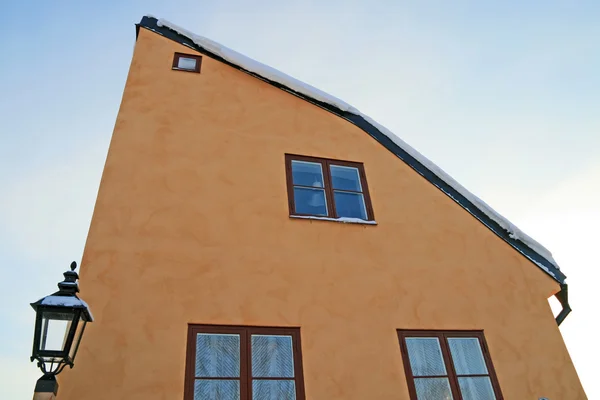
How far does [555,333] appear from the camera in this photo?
6281 mm

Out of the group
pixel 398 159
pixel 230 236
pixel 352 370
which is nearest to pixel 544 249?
pixel 398 159

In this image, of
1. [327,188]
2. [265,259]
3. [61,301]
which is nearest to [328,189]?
[327,188]

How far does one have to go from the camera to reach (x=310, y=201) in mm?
6461

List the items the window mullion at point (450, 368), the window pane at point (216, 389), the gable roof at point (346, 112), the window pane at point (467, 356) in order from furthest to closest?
the gable roof at point (346, 112) → the window pane at point (467, 356) → the window mullion at point (450, 368) → the window pane at point (216, 389)

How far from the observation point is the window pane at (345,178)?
22.4 ft

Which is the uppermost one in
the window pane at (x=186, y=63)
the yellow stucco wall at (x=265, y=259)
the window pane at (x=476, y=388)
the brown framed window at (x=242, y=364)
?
the window pane at (x=186, y=63)

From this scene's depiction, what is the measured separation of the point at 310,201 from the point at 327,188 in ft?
1.12

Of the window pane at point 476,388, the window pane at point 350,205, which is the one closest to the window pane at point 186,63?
the window pane at point 350,205

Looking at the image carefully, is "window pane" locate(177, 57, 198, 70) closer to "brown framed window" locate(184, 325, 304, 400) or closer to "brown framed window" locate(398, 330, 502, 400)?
"brown framed window" locate(184, 325, 304, 400)

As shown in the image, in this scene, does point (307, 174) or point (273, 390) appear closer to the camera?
point (273, 390)

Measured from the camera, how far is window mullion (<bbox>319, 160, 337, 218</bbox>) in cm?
639

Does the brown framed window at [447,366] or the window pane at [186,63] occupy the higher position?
the window pane at [186,63]

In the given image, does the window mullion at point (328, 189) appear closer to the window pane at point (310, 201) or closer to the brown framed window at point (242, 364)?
the window pane at point (310, 201)

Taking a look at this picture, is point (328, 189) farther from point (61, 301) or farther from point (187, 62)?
point (61, 301)
